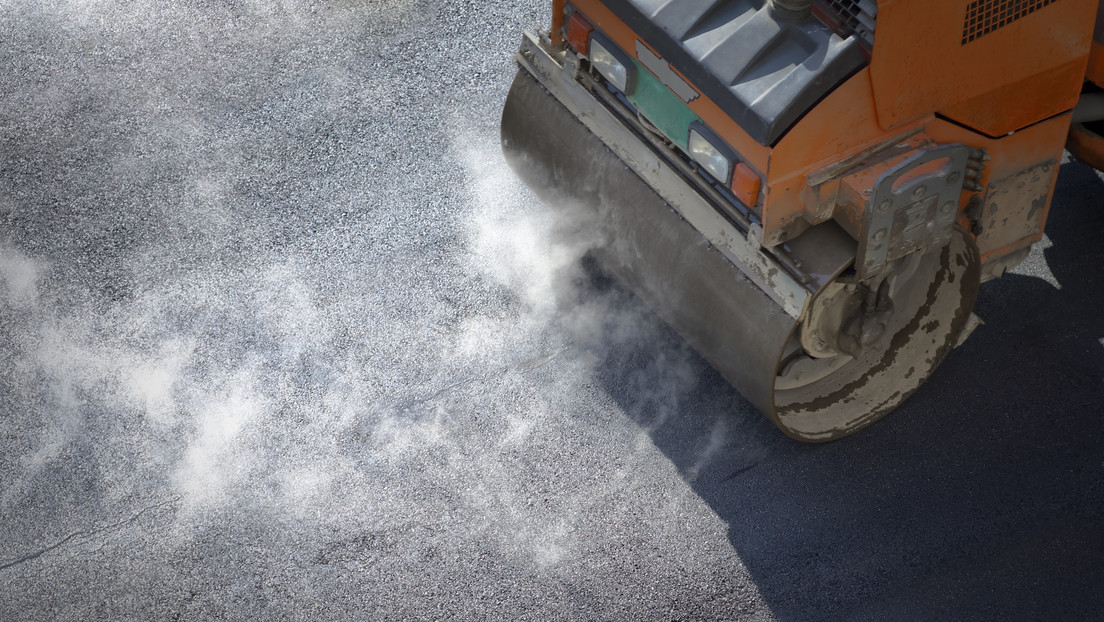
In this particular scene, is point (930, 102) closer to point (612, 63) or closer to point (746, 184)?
Answer: point (746, 184)

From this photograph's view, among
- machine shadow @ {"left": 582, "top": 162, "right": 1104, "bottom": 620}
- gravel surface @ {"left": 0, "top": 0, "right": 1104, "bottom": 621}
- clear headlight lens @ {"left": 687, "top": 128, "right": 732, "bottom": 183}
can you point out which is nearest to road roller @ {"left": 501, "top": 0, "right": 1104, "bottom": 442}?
clear headlight lens @ {"left": 687, "top": 128, "right": 732, "bottom": 183}

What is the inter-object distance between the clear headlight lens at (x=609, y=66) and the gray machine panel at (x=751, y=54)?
24 centimetres

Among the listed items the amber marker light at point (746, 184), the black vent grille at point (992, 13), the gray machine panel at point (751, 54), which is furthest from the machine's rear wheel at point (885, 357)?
the gray machine panel at point (751, 54)

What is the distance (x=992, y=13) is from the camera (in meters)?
3.09

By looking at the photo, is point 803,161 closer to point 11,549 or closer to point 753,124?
point 753,124

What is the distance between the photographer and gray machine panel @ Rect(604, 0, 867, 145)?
2.98 meters

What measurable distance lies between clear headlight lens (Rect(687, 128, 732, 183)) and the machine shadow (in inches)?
35.3

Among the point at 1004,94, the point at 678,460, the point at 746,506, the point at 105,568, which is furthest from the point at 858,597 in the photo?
the point at 105,568

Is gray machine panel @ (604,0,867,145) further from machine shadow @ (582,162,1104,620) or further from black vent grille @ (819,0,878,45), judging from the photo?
machine shadow @ (582,162,1104,620)

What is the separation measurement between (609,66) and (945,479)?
1675 millimetres

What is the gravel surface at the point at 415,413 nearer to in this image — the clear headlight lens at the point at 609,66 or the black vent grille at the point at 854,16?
the clear headlight lens at the point at 609,66

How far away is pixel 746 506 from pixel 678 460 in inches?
10.3

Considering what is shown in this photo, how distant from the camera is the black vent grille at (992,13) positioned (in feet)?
10.1

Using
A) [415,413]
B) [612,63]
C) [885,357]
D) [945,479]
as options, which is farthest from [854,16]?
[415,413]
